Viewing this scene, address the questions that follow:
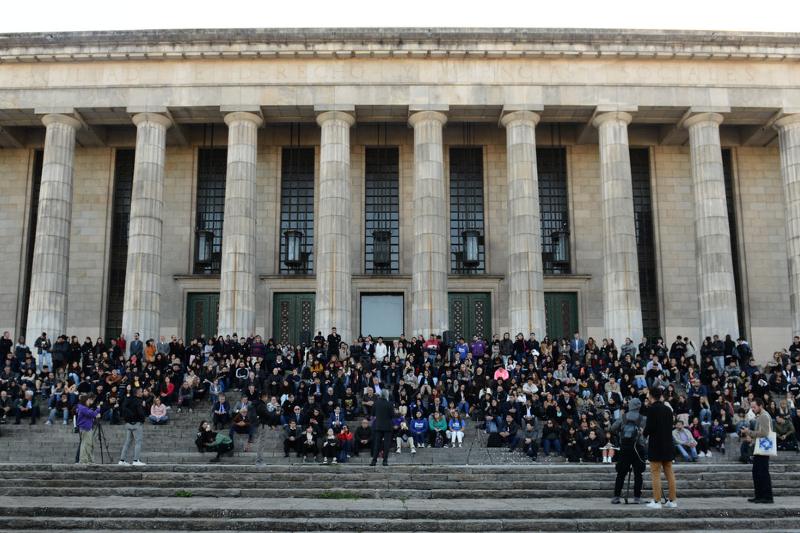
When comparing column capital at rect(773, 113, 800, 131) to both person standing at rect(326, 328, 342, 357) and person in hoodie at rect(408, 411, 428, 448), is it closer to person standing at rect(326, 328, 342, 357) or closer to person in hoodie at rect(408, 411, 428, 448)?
person standing at rect(326, 328, 342, 357)

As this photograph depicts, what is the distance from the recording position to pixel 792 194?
108ft

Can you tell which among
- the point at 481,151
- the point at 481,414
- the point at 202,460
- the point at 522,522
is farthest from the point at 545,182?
the point at 522,522

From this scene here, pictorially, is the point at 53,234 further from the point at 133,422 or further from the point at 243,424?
the point at 133,422

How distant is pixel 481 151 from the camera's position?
123 feet

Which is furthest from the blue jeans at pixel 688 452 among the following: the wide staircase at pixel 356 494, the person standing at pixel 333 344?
the person standing at pixel 333 344

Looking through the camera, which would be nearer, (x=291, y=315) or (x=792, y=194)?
(x=792, y=194)

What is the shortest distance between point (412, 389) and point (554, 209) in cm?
1474

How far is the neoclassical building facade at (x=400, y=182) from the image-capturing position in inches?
1272

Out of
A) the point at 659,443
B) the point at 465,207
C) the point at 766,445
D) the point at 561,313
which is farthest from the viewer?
the point at 465,207

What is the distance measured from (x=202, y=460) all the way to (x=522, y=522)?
10.8 m

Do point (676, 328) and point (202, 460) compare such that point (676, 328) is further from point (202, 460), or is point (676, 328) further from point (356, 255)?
point (202, 460)

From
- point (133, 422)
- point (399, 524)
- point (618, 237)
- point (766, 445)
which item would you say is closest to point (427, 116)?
point (618, 237)

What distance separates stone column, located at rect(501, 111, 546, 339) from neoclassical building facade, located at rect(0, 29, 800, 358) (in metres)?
0.09

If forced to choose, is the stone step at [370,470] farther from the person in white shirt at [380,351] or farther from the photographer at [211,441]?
the person in white shirt at [380,351]
